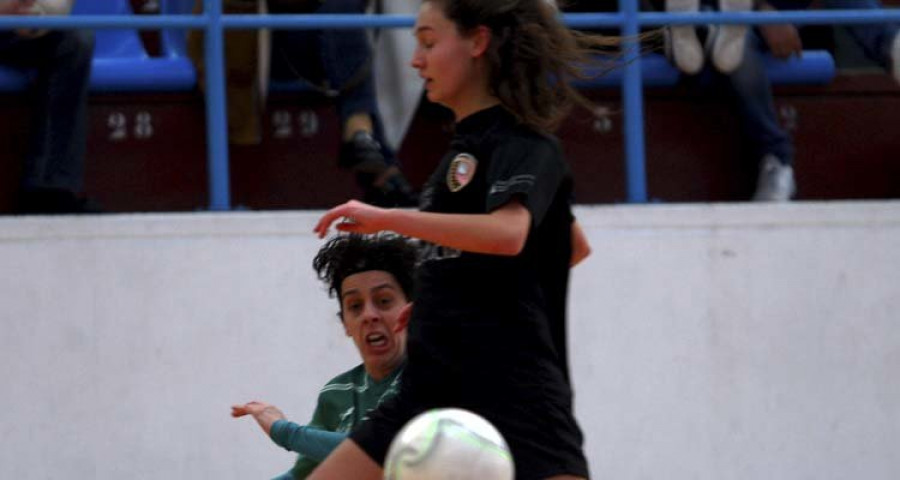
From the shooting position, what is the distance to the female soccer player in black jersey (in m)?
3.32

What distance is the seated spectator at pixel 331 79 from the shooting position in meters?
5.93

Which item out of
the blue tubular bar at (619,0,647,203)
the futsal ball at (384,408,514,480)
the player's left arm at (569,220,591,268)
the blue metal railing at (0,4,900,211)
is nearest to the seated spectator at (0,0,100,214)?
the blue metal railing at (0,4,900,211)

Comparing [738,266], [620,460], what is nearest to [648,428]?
[620,460]

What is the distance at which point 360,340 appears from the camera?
387cm

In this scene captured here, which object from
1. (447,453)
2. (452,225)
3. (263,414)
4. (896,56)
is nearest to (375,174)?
(896,56)

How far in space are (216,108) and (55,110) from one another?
55cm

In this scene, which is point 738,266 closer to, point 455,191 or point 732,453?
point 732,453

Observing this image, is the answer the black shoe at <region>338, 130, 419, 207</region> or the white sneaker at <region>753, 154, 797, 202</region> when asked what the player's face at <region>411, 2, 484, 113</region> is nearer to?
the black shoe at <region>338, 130, 419, 207</region>

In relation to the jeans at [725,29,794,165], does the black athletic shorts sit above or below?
below

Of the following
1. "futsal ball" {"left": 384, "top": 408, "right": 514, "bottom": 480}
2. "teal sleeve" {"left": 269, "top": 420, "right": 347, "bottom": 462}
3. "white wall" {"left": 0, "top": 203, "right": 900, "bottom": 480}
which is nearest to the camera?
"futsal ball" {"left": 384, "top": 408, "right": 514, "bottom": 480}

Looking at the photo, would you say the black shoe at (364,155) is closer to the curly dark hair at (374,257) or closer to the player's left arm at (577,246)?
the curly dark hair at (374,257)

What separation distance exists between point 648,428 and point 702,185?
147 cm

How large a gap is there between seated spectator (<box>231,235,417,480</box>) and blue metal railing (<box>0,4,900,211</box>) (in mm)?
1823

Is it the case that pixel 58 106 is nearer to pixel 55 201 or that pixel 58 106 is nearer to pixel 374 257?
pixel 55 201
